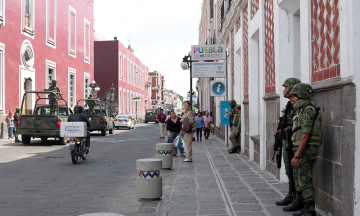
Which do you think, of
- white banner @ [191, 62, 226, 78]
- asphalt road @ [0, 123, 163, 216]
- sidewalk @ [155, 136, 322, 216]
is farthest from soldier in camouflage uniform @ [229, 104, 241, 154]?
asphalt road @ [0, 123, 163, 216]

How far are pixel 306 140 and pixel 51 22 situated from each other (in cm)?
2573

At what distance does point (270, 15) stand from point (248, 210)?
5.20 metres

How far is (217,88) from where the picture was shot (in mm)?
16609

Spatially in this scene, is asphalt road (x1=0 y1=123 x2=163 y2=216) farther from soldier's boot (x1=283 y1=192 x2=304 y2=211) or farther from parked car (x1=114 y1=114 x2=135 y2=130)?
parked car (x1=114 y1=114 x2=135 y2=130)

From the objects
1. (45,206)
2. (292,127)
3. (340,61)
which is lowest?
(45,206)

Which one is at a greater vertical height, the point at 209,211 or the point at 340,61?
the point at 340,61

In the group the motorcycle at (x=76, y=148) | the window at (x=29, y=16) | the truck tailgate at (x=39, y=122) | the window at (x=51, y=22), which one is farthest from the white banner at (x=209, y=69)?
the window at (x=51, y=22)

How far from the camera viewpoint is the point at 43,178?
8109 millimetres

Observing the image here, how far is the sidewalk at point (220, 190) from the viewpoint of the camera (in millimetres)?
5422

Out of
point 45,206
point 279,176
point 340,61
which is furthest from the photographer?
point 279,176

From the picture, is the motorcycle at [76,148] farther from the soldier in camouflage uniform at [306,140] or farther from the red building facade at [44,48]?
the red building facade at [44,48]

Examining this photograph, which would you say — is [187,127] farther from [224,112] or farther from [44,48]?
[44,48]

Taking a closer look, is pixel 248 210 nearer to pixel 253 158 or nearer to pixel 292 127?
pixel 292 127

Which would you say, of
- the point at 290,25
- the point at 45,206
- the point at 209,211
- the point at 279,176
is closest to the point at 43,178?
the point at 45,206
